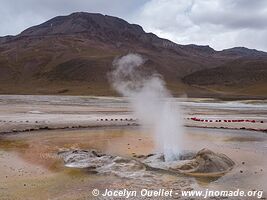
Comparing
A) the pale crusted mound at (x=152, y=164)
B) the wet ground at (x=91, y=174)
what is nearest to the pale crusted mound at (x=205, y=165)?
the pale crusted mound at (x=152, y=164)

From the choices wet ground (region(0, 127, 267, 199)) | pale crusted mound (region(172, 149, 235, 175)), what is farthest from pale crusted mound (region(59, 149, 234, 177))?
wet ground (region(0, 127, 267, 199))

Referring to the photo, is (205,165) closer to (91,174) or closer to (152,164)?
(152,164)

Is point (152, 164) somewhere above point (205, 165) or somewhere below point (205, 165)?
below

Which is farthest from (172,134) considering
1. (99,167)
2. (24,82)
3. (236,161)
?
(24,82)

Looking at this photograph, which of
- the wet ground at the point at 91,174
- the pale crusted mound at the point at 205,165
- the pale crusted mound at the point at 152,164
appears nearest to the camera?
the wet ground at the point at 91,174

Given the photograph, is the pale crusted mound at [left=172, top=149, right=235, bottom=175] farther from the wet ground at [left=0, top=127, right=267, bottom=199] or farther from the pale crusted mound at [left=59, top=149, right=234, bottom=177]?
the wet ground at [left=0, top=127, right=267, bottom=199]

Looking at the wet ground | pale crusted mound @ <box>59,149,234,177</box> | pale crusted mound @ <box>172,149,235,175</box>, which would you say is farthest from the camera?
pale crusted mound @ <box>172,149,235,175</box>

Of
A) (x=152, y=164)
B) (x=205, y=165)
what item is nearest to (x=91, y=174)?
(x=152, y=164)

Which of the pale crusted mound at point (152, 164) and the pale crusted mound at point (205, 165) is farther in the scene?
the pale crusted mound at point (205, 165)

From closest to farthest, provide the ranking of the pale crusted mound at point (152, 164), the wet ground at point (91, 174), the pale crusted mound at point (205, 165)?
the wet ground at point (91, 174)
the pale crusted mound at point (152, 164)
the pale crusted mound at point (205, 165)

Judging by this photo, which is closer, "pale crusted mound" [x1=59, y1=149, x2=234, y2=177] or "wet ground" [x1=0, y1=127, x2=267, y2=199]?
"wet ground" [x1=0, y1=127, x2=267, y2=199]

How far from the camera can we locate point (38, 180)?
13188 millimetres

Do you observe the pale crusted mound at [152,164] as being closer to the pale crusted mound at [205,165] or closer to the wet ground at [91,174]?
the pale crusted mound at [205,165]

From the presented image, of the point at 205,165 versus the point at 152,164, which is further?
the point at 152,164
